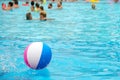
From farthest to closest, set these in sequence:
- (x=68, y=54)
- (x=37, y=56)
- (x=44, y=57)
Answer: (x=68, y=54), (x=44, y=57), (x=37, y=56)

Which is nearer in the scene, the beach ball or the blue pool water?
the beach ball

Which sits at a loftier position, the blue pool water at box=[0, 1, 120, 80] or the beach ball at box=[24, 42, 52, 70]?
the beach ball at box=[24, 42, 52, 70]

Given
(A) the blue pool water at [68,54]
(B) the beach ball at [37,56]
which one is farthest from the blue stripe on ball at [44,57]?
(A) the blue pool water at [68,54]

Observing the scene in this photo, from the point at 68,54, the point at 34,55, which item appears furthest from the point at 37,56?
the point at 68,54

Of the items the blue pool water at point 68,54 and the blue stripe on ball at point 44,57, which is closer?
the blue stripe on ball at point 44,57

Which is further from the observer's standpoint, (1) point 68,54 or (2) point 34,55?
(1) point 68,54

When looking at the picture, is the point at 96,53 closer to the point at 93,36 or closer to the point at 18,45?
the point at 18,45

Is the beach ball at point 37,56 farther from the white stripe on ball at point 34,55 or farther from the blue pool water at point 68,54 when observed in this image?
the blue pool water at point 68,54

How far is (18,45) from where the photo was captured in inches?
553

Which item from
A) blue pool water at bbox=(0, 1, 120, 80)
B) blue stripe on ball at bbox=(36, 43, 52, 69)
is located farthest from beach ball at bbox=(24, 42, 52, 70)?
blue pool water at bbox=(0, 1, 120, 80)

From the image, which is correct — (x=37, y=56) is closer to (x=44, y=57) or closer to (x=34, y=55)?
(x=34, y=55)

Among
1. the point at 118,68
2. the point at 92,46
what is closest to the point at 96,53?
the point at 92,46

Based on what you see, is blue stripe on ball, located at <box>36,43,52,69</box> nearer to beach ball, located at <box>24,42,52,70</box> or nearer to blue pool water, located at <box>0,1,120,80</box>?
beach ball, located at <box>24,42,52,70</box>

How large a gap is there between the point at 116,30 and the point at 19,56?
28.0 ft
